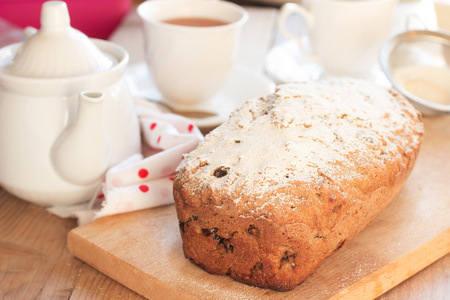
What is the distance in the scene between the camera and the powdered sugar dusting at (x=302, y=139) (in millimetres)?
778

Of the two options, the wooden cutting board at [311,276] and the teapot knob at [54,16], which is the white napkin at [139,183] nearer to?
the wooden cutting board at [311,276]

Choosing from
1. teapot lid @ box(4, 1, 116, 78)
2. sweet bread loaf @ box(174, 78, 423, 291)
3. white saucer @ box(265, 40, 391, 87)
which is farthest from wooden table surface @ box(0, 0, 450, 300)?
white saucer @ box(265, 40, 391, 87)

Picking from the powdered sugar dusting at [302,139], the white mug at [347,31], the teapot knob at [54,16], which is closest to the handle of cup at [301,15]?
the white mug at [347,31]

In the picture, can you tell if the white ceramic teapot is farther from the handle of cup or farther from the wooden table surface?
the handle of cup

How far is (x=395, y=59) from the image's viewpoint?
1437 millimetres

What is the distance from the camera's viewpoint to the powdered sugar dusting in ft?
2.55

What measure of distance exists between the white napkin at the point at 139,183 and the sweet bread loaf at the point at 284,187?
0.15 meters

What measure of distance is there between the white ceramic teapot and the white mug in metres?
0.73

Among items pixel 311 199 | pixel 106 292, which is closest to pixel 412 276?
pixel 311 199

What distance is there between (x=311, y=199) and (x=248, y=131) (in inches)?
6.9

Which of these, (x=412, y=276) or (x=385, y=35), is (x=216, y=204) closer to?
(x=412, y=276)

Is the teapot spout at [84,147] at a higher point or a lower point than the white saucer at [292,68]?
higher

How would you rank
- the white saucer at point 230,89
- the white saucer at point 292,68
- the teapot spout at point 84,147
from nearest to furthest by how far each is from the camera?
the teapot spout at point 84,147 → the white saucer at point 230,89 → the white saucer at point 292,68

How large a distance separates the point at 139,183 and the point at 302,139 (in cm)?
33
